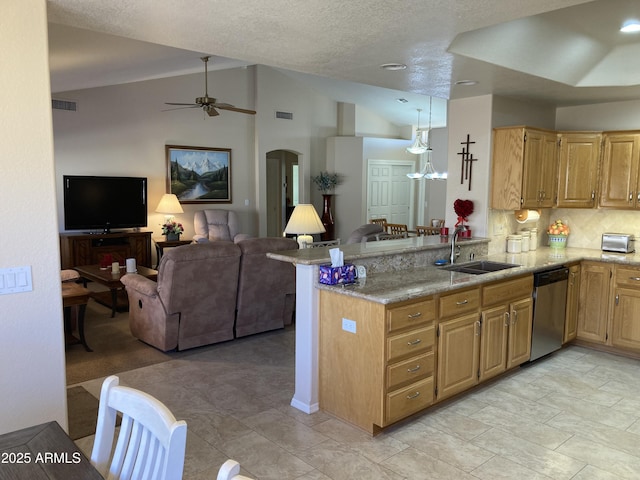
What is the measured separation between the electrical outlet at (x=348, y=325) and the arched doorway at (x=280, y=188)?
8.82 m

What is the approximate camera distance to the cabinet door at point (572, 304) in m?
4.87

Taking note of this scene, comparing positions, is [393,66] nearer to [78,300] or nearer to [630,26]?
[630,26]

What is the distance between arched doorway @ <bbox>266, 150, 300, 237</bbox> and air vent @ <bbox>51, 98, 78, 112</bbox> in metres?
5.02

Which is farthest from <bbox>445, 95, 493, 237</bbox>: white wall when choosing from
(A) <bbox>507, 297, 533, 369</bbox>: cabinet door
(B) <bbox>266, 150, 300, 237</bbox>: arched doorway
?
(B) <bbox>266, 150, 300, 237</bbox>: arched doorway

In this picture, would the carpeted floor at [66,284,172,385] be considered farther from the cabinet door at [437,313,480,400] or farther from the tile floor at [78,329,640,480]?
the cabinet door at [437,313,480,400]

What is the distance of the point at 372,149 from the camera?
1121cm

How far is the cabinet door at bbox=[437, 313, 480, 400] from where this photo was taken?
3514 mm

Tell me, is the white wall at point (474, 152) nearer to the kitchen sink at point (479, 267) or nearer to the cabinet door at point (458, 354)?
the kitchen sink at point (479, 267)

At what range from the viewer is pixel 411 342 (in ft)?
10.7

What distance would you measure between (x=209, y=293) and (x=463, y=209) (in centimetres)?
270

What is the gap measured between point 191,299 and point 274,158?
807 cm

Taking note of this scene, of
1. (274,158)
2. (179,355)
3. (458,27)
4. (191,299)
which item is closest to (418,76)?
(458,27)

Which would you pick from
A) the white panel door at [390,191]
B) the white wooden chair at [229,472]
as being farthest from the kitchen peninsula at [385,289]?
the white panel door at [390,191]

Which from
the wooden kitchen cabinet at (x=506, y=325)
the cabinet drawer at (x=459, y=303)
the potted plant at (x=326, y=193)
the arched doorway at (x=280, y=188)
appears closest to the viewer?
the cabinet drawer at (x=459, y=303)
